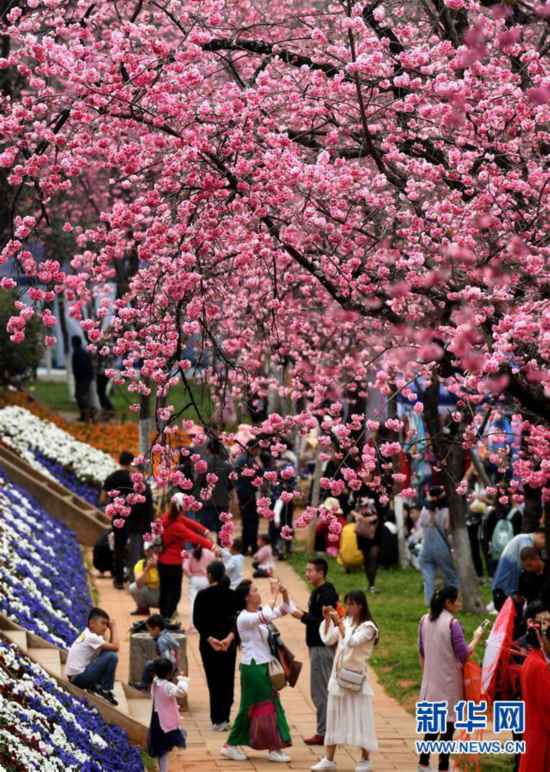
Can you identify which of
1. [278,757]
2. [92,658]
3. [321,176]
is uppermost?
[321,176]

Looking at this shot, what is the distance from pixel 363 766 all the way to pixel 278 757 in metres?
0.92

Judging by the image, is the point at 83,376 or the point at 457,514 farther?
the point at 83,376

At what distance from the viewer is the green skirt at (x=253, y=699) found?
13703 mm

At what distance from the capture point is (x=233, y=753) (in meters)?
13.7

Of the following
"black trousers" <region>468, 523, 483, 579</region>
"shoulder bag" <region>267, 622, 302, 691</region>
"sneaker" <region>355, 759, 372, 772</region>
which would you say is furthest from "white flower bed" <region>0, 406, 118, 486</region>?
"sneaker" <region>355, 759, 372, 772</region>

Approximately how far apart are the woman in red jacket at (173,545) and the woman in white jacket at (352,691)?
3745 mm

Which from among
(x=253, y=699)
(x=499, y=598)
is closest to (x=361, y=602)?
(x=253, y=699)

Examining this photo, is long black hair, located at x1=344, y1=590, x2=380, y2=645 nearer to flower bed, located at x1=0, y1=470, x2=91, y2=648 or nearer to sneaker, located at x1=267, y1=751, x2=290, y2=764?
sneaker, located at x1=267, y1=751, x2=290, y2=764

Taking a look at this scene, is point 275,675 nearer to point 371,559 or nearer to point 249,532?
point 371,559

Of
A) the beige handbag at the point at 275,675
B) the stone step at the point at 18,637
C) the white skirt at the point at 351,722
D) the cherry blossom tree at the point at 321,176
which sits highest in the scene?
the cherry blossom tree at the point at 321,176

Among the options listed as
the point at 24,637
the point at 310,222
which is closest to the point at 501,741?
the point at 24,637

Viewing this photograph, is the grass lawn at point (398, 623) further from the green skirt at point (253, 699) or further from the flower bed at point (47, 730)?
the flower bed at point (47, 730)

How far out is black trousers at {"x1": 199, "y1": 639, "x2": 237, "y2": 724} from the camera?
14.6m

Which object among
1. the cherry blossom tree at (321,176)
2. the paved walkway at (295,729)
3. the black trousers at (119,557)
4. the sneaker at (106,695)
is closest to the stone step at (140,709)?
the sneaker at (106,695)
